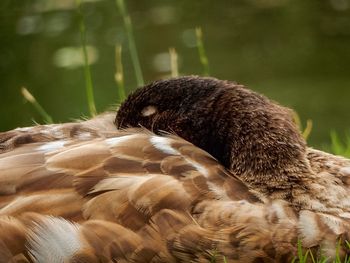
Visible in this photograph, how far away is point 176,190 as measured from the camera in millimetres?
2936

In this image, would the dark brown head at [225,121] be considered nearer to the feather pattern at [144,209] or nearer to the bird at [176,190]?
the bird at [176,190]

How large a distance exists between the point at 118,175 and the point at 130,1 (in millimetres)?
11998

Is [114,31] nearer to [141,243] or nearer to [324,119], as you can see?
[324,119]

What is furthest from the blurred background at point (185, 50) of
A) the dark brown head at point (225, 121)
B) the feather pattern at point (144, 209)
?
the feather pattern at point (144, 209)

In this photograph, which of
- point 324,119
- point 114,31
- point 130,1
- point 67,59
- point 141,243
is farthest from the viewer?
point 130,1

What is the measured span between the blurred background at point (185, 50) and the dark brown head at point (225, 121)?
487 cm

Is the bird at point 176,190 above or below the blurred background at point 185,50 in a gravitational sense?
above

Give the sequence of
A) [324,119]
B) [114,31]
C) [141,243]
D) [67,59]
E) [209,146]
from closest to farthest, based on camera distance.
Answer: [141,243] → [209,146] → [324,119] → [67,59] → [114,31]

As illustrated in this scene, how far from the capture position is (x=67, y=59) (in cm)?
1173

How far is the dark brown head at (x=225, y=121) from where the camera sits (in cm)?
327

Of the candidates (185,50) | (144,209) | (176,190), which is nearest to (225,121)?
(176,190)

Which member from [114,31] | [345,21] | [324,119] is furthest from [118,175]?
[345,21]

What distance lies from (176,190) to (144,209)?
12 cm

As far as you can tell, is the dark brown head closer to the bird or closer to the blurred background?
the bird
